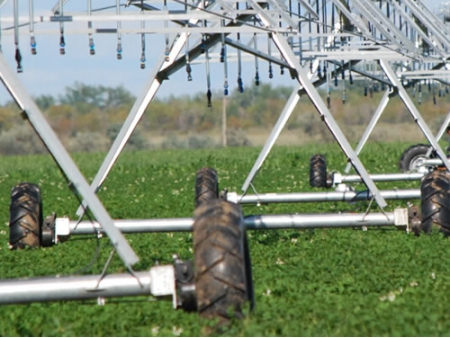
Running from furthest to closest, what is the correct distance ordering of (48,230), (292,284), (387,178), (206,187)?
(387,178)
(206,187)
(48,230)
(292,284)

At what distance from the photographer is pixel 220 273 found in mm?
5902

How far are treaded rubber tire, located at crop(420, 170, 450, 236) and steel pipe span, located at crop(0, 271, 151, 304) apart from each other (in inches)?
202

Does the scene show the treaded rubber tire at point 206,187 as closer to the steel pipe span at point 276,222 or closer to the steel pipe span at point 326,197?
the steel pipe span at point 326,197

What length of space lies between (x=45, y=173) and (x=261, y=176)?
8465mm

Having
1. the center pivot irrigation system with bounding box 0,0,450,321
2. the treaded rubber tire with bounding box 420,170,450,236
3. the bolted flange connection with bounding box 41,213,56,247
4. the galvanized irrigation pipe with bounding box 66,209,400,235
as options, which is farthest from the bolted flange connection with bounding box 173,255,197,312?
the treaded rubber tire with bounding box 420,170,450,236

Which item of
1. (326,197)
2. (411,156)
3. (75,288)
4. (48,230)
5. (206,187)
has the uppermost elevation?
(75,288)

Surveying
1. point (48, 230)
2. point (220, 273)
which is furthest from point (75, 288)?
point (48, 230)

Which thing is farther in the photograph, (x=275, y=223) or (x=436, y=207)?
(x=436, y=207)

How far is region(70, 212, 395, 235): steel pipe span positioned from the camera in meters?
10.3

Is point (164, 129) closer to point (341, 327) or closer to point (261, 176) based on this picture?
point (261, 176)

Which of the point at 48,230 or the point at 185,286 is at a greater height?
the point at 185,286

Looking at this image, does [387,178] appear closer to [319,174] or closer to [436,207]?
[319,174]

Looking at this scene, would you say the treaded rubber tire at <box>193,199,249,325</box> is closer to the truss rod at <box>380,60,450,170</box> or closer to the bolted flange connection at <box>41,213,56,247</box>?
the bolted flange connection at <box>41,213,56,247</box>

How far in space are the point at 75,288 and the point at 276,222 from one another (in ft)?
14.5
